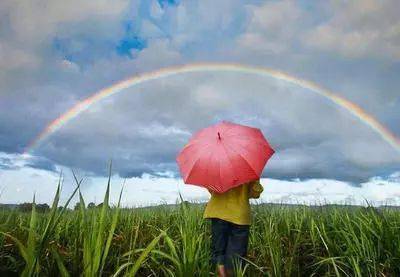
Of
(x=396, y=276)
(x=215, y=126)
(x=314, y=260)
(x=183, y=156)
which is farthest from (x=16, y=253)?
(x=396, y=276)

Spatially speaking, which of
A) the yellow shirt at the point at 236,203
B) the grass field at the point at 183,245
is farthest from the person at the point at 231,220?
the grass field at the point at 183,245

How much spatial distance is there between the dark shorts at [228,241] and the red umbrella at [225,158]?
0.59 metres

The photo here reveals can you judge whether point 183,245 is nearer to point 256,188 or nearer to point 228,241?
point 228,241

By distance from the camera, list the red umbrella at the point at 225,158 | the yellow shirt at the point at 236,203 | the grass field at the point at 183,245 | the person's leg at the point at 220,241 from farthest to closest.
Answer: the person's leg at the point at 220,241
the yellow shirt at the point at 236,203
the red umbrella at the point at 225,158
the grass field at the point at 183,245

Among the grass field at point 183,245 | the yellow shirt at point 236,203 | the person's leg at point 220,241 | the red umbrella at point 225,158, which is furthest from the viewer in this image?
the person's leg at point 220,241

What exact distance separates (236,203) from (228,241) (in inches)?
19.6

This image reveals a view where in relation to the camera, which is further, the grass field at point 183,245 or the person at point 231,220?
the person at point 231,220

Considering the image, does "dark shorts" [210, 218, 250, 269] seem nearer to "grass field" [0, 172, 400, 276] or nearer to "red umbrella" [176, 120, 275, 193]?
"grass field" [0, 172, 400, 276]

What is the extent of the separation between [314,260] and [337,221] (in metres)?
1.31

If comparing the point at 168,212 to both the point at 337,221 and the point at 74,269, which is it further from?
the point at 74,269

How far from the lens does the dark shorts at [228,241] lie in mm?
→ 5977

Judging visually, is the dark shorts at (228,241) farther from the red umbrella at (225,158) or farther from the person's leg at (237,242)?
the red umbrella at (225,158)

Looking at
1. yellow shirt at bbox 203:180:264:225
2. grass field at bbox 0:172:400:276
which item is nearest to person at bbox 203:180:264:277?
yellow shirt at bbox 203:180:264:225

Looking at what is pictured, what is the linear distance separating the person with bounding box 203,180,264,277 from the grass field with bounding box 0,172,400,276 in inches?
9.6
